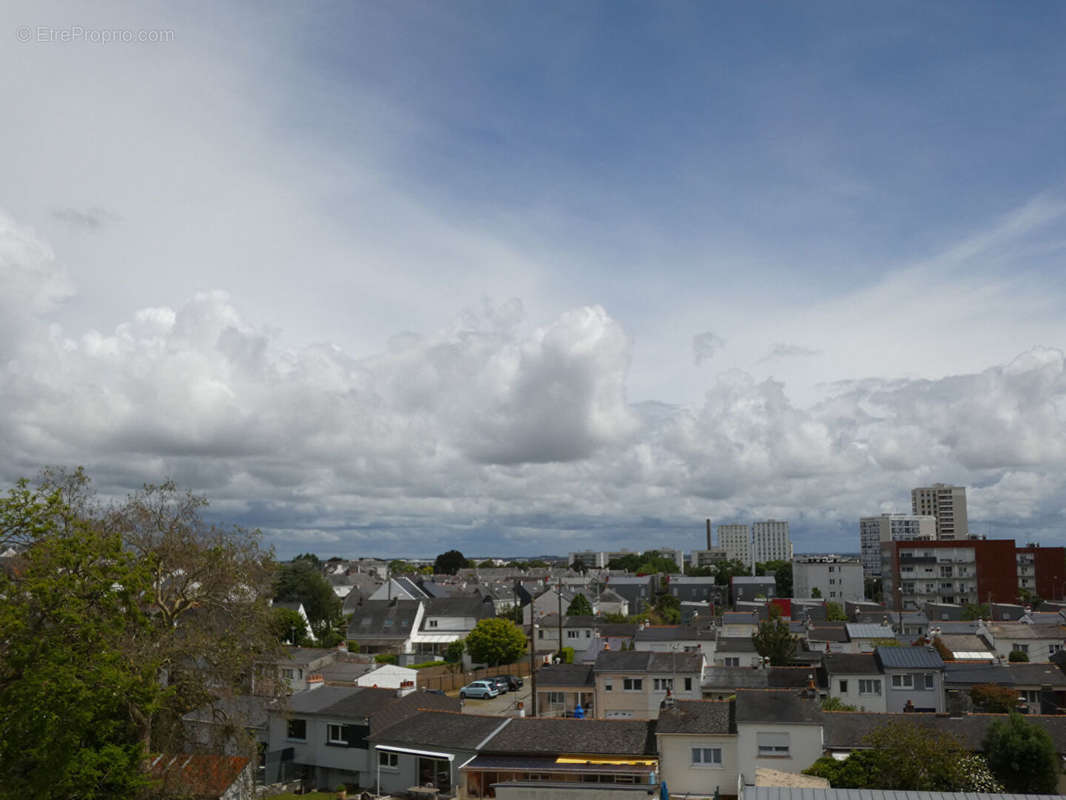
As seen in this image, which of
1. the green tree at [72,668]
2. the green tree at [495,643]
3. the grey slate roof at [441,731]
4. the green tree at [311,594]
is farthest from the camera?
the green tree at [311,594]

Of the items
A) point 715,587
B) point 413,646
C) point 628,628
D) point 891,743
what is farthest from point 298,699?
point 715,587

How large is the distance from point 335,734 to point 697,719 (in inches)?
647

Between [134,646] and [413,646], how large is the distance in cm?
6311

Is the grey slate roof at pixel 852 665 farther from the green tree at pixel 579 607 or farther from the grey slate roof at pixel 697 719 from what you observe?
the green tree at pixel 579 607

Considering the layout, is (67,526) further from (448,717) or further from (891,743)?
(891,743)

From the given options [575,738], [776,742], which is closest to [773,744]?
[776,742]

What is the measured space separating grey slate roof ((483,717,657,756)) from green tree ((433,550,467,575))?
505 feet

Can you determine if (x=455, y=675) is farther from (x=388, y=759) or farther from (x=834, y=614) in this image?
(x=834, y=614)

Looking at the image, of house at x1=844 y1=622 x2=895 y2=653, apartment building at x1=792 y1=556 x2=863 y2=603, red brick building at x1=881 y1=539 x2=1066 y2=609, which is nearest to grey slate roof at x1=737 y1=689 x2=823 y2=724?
house at x1=844 y1=622 x2=895 y2=653

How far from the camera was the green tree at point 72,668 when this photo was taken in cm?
2316

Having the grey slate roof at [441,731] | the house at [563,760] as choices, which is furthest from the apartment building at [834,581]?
the grey slate roof at [441,731]

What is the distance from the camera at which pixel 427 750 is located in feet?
119

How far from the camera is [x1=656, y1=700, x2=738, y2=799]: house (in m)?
35.2

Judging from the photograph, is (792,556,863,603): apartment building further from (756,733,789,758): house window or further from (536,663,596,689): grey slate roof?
(756,733,789,758): house window
